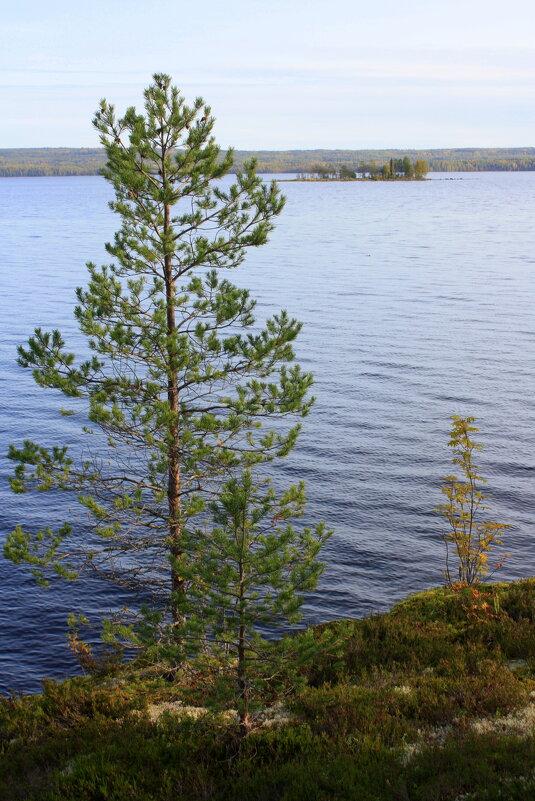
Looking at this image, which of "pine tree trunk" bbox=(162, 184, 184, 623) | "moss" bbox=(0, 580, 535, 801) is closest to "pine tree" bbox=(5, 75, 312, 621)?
"pine tree trunk" bbox=(162, 184, 184, 623)

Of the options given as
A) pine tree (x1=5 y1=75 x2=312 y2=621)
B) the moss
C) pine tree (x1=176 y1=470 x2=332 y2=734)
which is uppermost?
pine tree (x1=5 y1=75 x2=312 y2=621)

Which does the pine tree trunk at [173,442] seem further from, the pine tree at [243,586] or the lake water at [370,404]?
the lake water at [370,404]

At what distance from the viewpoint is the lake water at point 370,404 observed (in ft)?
67.6

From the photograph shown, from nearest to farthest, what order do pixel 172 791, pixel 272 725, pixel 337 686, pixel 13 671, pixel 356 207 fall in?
pixel 172 791
pixel 272 725
pixel 337 686
pixel 13 671
pixel 356 207

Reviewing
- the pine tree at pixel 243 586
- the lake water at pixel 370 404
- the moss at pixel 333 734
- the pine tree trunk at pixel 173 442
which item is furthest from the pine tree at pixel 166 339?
the lake water at pixel 370 404

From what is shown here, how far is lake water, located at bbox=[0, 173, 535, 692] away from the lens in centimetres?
2061

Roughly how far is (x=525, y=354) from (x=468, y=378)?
558cm

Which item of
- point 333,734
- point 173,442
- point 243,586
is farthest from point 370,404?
point 243,586

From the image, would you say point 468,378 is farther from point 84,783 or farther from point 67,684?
point 84,783

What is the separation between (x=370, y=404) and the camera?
33500 mm

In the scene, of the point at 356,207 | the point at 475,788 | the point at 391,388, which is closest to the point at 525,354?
the point at 391,388

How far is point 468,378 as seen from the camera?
36.3 metres

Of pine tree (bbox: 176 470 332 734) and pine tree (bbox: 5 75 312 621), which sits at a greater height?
pine tree (bbox: 5 75 312 621)

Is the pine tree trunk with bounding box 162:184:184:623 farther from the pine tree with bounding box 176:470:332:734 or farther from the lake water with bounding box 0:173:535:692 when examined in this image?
the lake water with bounding box 0:173:535:692
